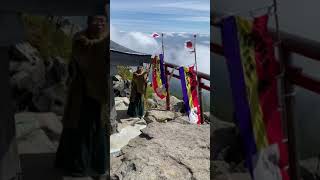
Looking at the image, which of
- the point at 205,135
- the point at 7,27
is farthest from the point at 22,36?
the point at 205,135

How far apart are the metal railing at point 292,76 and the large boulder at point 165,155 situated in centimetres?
210

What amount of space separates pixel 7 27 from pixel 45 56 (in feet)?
0.88

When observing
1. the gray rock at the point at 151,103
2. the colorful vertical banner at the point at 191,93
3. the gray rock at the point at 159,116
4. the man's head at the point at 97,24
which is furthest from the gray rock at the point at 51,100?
the gray rock at the point at 151,103

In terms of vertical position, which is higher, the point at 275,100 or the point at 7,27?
the point at 7,27

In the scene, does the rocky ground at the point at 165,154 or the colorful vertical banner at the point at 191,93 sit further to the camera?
the colorful vertical banner at the point at 191,93

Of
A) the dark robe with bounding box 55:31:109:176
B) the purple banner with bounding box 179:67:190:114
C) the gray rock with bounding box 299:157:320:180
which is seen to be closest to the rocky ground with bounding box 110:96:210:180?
the purple banner with bounding box 179:67:190:114

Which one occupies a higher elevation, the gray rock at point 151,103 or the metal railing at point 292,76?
the metal railing at point 292,76

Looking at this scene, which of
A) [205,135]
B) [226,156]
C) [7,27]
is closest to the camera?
[226,156]

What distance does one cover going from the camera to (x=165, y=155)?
13.9ft

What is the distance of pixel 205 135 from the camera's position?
15.2ft

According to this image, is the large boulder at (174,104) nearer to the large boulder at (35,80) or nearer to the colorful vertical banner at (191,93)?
the colorful vertical banner at (191,93)

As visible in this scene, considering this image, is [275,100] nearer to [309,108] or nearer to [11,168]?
[309,108]

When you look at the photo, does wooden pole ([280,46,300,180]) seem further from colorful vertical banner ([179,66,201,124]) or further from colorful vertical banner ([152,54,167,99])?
colorful vertical banner ([152,54,167,99])

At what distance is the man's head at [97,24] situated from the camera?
2600mm
